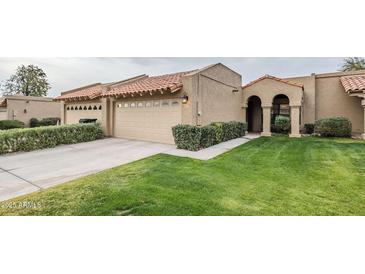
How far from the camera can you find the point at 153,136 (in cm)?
1270

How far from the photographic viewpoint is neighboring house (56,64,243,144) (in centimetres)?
1139

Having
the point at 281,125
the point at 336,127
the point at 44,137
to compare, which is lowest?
the point at 44,137

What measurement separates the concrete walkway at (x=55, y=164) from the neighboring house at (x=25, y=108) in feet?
54.3

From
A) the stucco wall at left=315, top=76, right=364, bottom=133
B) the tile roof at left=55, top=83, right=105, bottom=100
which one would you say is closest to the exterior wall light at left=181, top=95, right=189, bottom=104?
the tile roof at left=55, top=83, right=105, bottom=100

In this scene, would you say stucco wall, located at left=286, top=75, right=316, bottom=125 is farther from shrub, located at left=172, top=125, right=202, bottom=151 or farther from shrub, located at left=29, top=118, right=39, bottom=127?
shrub, located at left=29, top=118, right=39, bottom=127

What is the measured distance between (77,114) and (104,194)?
50.3 feet

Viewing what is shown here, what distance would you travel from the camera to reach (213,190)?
4977 mm

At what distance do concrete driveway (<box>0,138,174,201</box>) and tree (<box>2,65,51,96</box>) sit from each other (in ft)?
139

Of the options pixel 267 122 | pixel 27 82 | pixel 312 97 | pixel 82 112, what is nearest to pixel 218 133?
pixel 267 122

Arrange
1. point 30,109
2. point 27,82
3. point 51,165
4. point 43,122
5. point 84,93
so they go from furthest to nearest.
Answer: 1. point 27,82
2. point 30,109
3. point 43,122
4. point 84,93
5. point 51,165

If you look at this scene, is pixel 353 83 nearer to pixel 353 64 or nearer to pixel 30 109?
pixel 353 64

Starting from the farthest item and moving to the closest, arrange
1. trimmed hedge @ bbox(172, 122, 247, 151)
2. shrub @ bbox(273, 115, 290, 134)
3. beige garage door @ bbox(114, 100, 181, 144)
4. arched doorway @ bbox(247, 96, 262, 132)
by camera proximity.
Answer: arched doorway @ bbox(247, 96, 262, 132) → shrub @ bbox(273, 115, 290, 134) → beige garage door @ bbox(114, 100, 181, 144) → trimmed hedge @ bbox(172, 122, 247, 151)

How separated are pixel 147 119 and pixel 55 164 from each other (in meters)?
6.18
